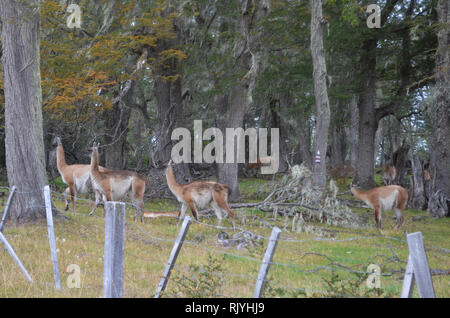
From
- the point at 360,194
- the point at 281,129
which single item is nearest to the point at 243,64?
the point at 360,194

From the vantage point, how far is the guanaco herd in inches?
468

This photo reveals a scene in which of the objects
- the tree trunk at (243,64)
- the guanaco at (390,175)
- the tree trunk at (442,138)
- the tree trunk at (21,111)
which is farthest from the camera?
the guanaco at (390,175)

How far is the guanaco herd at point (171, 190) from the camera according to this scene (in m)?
11.9

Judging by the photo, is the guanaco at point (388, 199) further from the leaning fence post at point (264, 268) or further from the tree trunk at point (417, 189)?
the leaning fence post at point (264, 268)

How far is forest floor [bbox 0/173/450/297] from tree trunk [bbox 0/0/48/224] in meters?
0.80

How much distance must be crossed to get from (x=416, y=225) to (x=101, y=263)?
11351mm

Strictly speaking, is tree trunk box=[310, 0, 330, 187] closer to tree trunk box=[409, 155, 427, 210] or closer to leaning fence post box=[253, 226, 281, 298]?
tree trunk box=[409, 155, 427, 210]

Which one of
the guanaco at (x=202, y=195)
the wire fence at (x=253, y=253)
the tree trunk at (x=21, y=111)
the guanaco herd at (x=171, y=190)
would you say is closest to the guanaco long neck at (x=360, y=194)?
the guanaco herd at (x=171, y=190)

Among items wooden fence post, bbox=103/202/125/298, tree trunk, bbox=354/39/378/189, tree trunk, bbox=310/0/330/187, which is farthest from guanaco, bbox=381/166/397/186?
wooden fence post, bbox=103/202/125/298

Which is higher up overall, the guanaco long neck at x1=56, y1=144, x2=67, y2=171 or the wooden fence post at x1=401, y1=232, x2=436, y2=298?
the guanaco long neck at x1=56, y1=144, x2=67, y2=171

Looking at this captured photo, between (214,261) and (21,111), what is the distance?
730cm

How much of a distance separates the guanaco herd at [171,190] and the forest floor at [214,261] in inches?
21.7

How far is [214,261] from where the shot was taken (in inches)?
218
